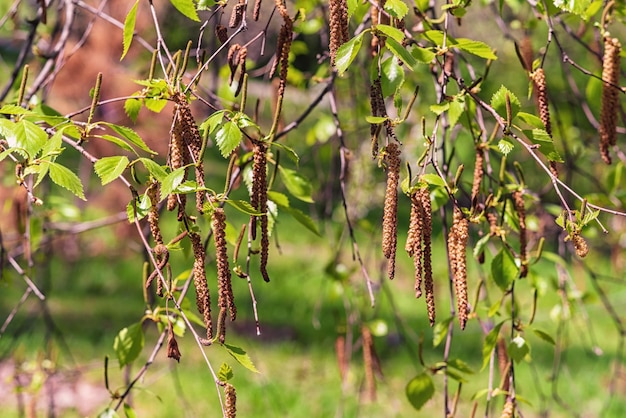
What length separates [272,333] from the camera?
5.77 m

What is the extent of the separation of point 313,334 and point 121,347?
3890 millimetres

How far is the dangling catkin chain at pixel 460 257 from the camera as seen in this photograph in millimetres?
1390

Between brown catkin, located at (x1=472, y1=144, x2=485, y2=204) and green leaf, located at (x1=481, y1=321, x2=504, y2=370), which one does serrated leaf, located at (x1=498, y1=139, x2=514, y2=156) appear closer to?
brown catkin, located at (x1=472, y1=144, x2=485, y2=204)

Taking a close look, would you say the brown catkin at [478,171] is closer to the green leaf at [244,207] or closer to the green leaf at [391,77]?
the green leaf at [391,77]

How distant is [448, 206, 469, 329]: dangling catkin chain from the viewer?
1.39 meters

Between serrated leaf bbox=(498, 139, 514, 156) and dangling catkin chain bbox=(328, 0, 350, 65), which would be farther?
serrated leaf bbox=(498, 139, 514, 156)

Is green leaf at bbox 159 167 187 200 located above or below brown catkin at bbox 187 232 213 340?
above

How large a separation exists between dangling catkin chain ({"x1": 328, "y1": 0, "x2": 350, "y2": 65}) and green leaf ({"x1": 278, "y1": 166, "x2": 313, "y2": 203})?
611 mm

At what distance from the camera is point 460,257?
1422 mm

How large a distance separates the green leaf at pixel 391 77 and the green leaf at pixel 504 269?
491mm

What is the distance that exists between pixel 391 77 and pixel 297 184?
1.92 ft

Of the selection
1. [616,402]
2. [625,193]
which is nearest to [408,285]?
[616,402]

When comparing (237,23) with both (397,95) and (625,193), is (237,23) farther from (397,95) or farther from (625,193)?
(625,193)

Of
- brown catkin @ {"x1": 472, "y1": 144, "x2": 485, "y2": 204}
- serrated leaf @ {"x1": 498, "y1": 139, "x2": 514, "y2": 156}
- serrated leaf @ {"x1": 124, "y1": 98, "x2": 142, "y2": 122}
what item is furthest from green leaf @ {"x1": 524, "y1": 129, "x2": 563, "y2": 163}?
serrated leaf @ {"x1": 124, "y1": 98, "x2": 142, "y2": 122}
